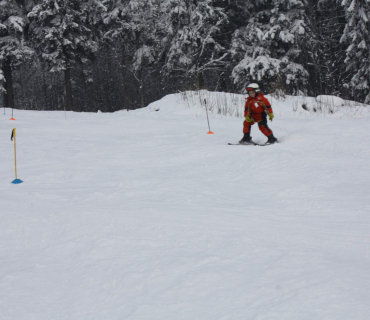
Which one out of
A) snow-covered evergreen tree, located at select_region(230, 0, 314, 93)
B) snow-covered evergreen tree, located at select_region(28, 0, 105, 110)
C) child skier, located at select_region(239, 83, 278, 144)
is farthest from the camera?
snow-covered evergreen tree, located at select_region(28, 0, 105, 110)

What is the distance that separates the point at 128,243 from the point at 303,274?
5.58 ft

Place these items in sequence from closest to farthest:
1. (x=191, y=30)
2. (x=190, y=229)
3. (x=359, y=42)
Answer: (x=190, y=229) → (x=359, y=42) → (x=191, y=30)

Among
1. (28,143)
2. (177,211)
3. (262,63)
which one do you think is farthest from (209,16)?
(177,211)

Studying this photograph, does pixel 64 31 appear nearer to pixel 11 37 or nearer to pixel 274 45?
pixel 11 37

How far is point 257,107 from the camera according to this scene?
25.8ft

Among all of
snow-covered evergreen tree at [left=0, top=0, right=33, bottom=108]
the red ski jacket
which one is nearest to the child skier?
the red ski jacket

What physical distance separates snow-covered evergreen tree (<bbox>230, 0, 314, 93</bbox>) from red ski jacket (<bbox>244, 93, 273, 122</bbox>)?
11.5 m

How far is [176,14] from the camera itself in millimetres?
20578

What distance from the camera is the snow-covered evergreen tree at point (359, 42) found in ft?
62.5

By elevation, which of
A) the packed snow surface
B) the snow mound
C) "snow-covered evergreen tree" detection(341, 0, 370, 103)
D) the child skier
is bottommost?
the packed snow surface

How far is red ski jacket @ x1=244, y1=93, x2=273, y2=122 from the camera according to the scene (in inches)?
308

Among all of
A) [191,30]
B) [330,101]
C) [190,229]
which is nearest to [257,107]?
[190,229]

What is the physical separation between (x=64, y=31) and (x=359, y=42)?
58.7 feet

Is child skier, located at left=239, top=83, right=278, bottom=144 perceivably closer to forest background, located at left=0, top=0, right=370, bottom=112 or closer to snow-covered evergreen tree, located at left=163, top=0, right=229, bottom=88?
forest background, located at left=0, top=0, right=370, bottom=112
